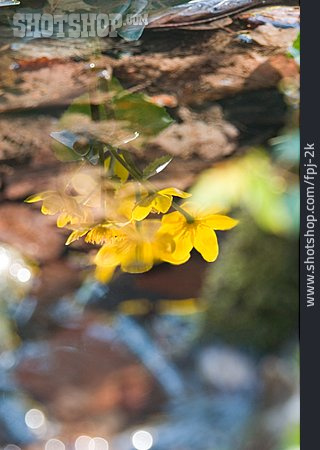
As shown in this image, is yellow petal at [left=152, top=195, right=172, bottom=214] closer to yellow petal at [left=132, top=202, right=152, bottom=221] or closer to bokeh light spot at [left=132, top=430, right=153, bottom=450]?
yellow petal at [left=132, top=202, right=152, bottom=221]

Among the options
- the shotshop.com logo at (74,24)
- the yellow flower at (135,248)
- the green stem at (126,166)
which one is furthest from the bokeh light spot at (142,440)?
the shotshop.com logo at (74,24)

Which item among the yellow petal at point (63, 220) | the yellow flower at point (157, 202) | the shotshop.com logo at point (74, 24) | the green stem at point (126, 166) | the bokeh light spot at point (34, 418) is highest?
the shotshop.com logo at point (74, 24)

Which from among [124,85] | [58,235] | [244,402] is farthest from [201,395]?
[124,85]

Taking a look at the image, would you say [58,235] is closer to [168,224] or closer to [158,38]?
[168,224]

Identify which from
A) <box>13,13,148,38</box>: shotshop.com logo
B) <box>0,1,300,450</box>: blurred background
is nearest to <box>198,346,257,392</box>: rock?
<box>0,1,300,450</box>: blurred background

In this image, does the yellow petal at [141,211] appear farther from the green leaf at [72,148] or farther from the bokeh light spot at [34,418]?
the bokeh light spot at [34,418]

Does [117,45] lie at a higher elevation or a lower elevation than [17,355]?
higher
